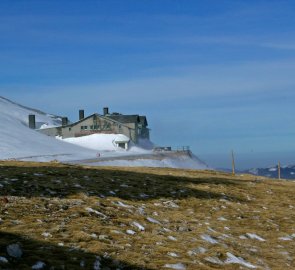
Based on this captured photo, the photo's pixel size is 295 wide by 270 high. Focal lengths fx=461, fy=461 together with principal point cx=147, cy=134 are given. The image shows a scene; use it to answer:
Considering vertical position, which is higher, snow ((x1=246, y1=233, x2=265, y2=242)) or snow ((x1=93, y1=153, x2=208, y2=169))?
snow ((x1=93, y1=153, x2=208, y2=169))

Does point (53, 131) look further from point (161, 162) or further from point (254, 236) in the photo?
point (254, 236)

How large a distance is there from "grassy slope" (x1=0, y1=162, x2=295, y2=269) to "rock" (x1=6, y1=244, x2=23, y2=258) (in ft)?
0.31

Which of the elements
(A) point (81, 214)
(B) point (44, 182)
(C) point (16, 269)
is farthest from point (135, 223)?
(B) point (44, 182)

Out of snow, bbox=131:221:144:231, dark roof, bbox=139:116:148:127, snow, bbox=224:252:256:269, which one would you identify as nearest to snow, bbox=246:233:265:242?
snow, bbox=224:252:256:269

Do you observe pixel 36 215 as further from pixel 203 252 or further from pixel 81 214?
pixel 203 252

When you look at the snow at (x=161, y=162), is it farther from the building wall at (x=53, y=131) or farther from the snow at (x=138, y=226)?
the snow at (x=138, y=226)

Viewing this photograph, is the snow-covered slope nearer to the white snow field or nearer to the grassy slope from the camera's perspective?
the white snow field

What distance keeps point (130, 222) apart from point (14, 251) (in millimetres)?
4698

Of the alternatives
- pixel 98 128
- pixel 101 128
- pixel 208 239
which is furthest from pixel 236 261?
pixel 98 128

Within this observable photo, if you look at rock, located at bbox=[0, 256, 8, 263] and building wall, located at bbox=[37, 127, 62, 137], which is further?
building wall, located at bbox=[37, 127, 62, 137]

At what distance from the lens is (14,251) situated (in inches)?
348

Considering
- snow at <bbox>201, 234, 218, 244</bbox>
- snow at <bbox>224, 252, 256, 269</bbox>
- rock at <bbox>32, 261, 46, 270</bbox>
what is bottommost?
snow at <bbox>224, 252, 256, 269</bbox>

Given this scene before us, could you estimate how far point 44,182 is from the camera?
18172mm

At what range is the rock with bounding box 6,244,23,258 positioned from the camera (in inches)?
347
